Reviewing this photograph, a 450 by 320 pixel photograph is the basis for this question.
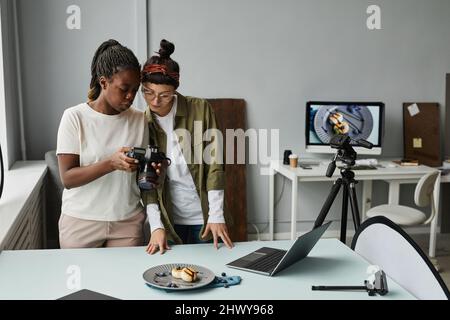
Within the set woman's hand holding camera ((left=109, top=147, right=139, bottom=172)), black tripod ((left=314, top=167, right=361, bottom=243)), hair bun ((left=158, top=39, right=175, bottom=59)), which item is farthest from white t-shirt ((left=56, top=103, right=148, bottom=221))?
black tripod ((left=314, top=167, right=361, bottom=243))

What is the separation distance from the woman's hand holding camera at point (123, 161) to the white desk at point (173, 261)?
0.31m

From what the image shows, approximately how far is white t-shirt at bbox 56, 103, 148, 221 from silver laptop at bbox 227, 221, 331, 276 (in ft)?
1.60

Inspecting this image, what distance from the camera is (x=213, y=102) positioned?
4.27 meters

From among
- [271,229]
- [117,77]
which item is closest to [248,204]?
[271,229]

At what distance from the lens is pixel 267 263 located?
173 cm

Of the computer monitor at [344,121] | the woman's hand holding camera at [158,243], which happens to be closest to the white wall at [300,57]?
the computer monitor at [344,121]

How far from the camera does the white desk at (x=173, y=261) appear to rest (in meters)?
1.49

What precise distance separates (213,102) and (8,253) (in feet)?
8.70

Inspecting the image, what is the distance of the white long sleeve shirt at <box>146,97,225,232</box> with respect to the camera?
196 cm

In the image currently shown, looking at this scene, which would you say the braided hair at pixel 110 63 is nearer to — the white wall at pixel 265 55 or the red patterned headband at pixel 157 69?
the red patterned headband at pixel 157 69

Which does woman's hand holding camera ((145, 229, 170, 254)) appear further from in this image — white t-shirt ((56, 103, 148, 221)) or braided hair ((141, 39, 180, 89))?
braided hair ((141, 39, 180, 89))
